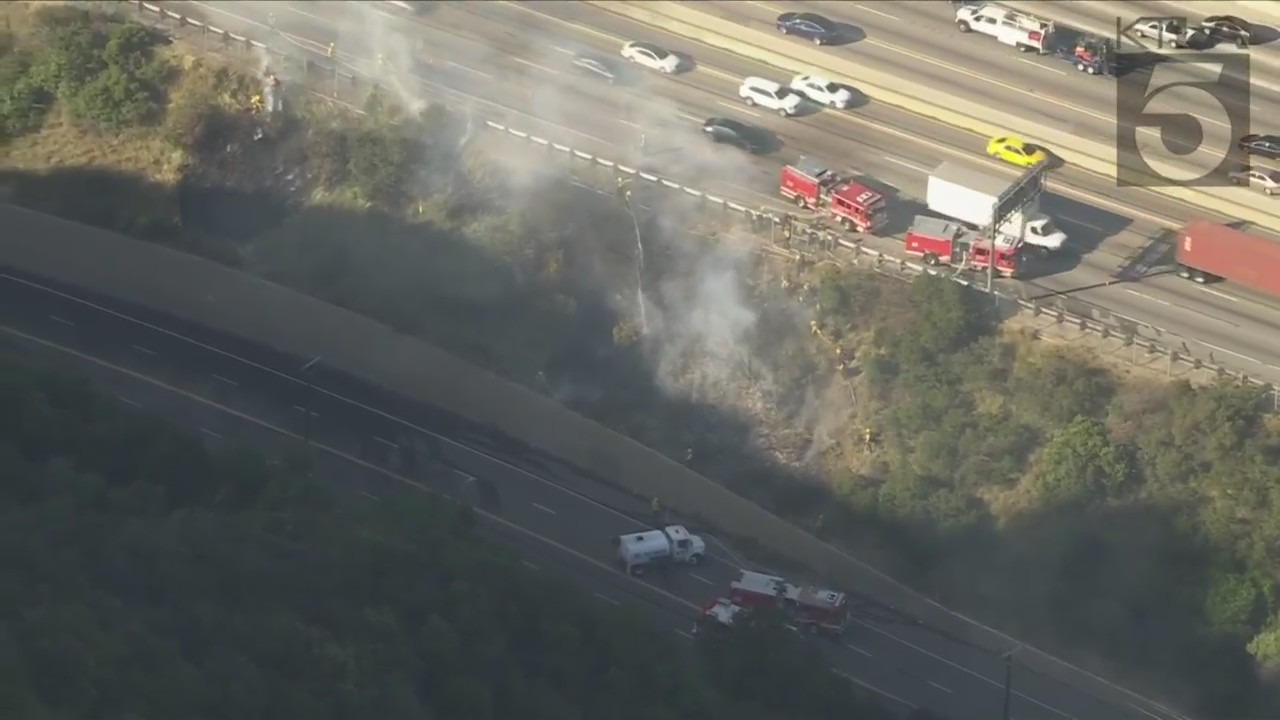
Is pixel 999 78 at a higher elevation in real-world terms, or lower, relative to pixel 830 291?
higher

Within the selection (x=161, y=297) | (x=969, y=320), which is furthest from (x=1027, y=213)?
(x=161, y=297)

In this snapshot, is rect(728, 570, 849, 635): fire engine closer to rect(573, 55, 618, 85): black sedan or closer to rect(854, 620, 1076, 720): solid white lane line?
rect(854, 620, 1076, 720): solid white lane line

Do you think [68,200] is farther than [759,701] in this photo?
Yes

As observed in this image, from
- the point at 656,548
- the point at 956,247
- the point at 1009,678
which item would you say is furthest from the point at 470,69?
the point at 1009,678

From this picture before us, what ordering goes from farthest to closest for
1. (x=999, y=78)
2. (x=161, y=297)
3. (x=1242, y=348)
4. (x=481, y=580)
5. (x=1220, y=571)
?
(x=999, y=78) < (x=161, y=297) < (x=1242, y=348) < (x=1220, y=571) < (x=481, y=580)

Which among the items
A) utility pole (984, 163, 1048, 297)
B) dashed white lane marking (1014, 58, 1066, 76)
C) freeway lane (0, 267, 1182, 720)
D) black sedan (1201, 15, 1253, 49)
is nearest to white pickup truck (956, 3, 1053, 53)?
dashed white lane marking (1014, 58, 1066, 76)

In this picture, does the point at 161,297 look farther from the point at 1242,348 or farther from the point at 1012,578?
the point at 1242,348
